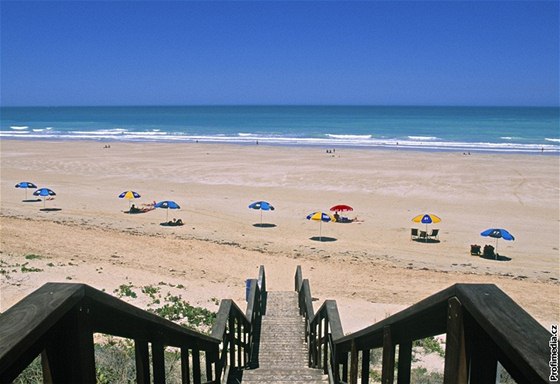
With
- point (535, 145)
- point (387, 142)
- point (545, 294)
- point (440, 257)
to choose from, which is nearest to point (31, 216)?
point (440, 257)

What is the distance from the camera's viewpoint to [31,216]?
23.3 metres

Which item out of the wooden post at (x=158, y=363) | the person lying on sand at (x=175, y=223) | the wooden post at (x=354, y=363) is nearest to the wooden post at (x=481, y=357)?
the wooden post at (x=158, y=363)

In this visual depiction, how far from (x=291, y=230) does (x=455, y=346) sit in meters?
20.1

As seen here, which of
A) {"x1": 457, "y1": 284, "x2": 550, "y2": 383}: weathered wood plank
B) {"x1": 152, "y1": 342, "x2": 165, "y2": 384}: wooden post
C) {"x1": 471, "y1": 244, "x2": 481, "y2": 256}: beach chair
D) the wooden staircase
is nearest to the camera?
{"x1": 457, "y1": 284, "x2": 550, "y2": 383}: weathered wood plank

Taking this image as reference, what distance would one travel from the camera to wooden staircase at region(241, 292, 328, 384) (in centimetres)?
648

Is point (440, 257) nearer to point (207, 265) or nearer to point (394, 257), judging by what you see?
point (394, 257)

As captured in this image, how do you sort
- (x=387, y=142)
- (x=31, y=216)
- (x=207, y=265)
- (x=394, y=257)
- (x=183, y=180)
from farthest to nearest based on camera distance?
(x=387, y=142) → (x=183, y=180) → (x=31, y=216) → (x=394, y=257) → (x=207, y=265)

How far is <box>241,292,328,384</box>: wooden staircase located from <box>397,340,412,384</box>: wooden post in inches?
150

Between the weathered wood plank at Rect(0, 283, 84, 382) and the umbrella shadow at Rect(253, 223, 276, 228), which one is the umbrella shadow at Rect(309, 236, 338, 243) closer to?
the umbrella shadow at Rect(253, 223, 276, 228)

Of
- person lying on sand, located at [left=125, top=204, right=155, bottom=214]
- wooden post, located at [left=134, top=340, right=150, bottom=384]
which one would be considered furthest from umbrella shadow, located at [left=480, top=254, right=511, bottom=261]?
wooden post, located at [left=134, top=340, right=150, bottom=384]

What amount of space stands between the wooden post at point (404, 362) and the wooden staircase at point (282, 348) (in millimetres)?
3822

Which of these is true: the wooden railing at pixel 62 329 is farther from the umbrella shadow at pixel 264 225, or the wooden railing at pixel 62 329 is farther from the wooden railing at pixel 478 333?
the umbrella shadow at pixel 264 225

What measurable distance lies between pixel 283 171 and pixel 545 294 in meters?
25.5

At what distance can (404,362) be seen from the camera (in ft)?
8.29
